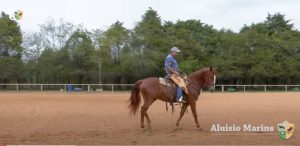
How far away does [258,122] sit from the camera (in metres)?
12.1

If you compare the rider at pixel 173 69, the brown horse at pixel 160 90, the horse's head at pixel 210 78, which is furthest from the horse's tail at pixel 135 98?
the horse's head at pixel 210 78

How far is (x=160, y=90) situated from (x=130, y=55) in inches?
1488

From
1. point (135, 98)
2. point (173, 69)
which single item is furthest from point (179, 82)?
point (135, 98)

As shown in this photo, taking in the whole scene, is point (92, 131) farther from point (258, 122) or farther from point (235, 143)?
point (258, 122)

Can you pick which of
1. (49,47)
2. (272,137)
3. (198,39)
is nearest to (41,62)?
(49,47)

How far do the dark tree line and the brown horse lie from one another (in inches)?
1443

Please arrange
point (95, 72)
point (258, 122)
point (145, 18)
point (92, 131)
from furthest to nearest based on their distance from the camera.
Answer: point (145, 18) → point (95, 72) → point (258, 122) → point (92, 131)

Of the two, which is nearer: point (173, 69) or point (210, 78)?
point (173, 69)

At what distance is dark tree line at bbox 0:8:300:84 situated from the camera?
48938 millimetres

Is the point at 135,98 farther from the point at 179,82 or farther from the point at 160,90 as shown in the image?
the point at 179,82

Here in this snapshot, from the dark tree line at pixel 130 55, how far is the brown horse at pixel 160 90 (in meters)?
36.7

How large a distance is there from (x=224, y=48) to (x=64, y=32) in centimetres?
2209

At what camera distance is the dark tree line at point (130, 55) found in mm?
48938

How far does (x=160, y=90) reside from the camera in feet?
36.2
